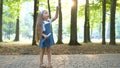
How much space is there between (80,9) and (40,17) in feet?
108

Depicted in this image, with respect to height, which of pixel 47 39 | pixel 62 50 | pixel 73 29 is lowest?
pixel 62 50

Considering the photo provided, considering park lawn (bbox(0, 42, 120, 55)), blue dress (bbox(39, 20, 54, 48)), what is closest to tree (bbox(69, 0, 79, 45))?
park lawn (bbox(0, 42, 120, 55))

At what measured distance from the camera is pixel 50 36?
10008mm

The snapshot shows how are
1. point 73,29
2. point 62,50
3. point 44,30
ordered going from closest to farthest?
point 44,30 < point 62,50 < point 73,29

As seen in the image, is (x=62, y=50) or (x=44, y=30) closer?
(x=44, y=30)

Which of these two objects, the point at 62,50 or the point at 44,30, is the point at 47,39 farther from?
the point at 62,50

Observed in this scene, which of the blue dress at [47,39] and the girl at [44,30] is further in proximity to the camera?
the blue dress at [47,39]

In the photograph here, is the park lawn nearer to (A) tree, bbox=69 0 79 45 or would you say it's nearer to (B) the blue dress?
(A) tree, bbox=69 0 79 45

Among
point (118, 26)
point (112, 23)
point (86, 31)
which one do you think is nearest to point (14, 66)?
point (112, 23)

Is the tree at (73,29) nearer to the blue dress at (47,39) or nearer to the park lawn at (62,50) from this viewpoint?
the park lawn at (62,50)

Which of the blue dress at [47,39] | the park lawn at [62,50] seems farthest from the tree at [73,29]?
the blue dress at [47,39]

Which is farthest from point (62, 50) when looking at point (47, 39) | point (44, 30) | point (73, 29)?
point (44, 30)

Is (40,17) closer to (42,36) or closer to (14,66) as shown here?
(42,36)

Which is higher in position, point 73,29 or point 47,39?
point 47,39
